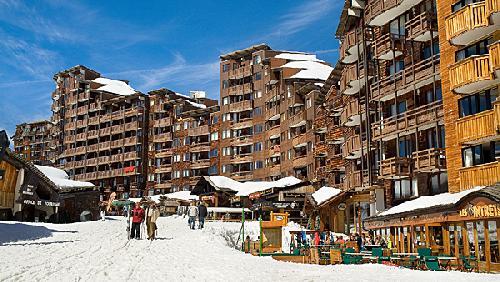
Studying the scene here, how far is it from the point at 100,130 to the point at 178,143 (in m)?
18.6

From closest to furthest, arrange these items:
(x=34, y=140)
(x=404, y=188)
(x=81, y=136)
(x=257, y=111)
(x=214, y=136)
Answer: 1. (x=404, y=188)
2. (x=257, y=111)
3. (x=214, y=136)
4. (x=81, y=136)
5. (x=34, y=140)

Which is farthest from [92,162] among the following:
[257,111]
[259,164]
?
[259,164]

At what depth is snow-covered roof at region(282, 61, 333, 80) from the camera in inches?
2854

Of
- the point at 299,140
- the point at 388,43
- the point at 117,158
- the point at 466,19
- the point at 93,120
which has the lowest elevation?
the point at 299,140

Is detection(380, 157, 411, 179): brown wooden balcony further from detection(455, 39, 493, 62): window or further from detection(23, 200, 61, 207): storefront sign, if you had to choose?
detection(23, 200, 61, 207): storefront sign

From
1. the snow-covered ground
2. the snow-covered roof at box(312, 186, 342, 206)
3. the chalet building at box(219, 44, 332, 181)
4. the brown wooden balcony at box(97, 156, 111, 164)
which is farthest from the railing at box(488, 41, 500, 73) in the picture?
the brown wooden balcony at box(97, 156, 111, 164)

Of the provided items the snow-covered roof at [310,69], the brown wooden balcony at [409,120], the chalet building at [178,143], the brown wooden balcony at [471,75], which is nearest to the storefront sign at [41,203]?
the brown wooden balcony at [409,120]

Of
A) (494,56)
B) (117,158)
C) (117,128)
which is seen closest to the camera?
(494,56)

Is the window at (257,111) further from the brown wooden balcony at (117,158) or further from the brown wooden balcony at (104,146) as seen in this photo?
the brown wooden balcony at (104,146)

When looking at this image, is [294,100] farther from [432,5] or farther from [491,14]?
[491,14]

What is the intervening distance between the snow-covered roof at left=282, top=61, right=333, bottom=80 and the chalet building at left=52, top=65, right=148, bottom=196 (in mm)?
33019

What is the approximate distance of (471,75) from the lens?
26.3 meters

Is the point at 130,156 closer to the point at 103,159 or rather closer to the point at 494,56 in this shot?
the point at 103,159

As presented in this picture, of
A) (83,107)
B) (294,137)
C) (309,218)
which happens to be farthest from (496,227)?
(83,107)
